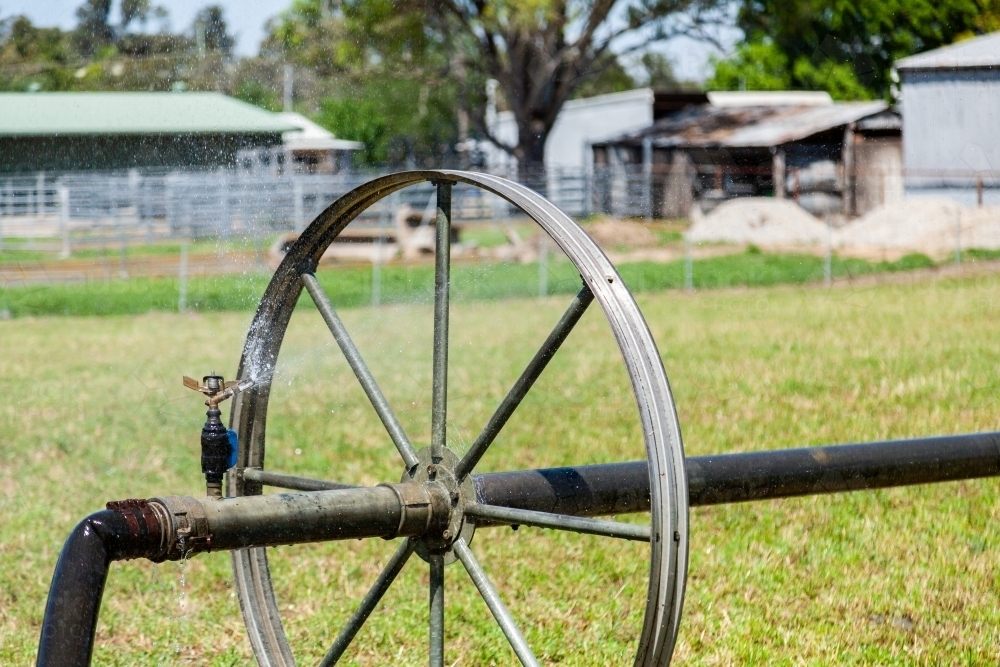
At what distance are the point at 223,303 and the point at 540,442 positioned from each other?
22.1 ft

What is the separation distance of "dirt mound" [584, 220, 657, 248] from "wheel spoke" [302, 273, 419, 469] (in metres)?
10.8

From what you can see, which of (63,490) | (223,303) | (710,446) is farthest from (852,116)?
(63,490)

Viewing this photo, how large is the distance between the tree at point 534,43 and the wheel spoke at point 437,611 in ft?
45.0

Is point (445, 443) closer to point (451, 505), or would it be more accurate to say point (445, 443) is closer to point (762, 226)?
point (451, 505)

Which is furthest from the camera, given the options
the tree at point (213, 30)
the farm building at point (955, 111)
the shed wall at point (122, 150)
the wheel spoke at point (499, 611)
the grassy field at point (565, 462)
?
the shed wall at point (122, 150)

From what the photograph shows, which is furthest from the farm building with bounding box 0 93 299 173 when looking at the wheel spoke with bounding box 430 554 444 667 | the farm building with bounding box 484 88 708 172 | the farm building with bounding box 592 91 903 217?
the farm building with bounding box 484 88 708 172

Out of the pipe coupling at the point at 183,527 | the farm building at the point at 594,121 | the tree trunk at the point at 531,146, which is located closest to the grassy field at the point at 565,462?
the pipe coupling at the point at 183,527

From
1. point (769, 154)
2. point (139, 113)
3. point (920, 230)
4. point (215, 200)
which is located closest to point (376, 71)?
point (769, 154)

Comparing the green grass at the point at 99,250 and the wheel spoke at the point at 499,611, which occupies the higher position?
the green grass at the point at 99,250

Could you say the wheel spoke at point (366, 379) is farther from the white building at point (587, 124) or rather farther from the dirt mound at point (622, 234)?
the white building at point (587, 124)

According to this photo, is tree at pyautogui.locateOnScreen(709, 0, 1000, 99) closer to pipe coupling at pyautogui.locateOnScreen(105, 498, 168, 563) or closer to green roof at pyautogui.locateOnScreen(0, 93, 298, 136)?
green roof at pyautogui.locateOnScreen(0, 93, 298, 136)

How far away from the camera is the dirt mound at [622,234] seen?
546 inches

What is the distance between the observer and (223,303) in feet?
37.8

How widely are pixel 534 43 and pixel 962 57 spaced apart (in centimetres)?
1681
